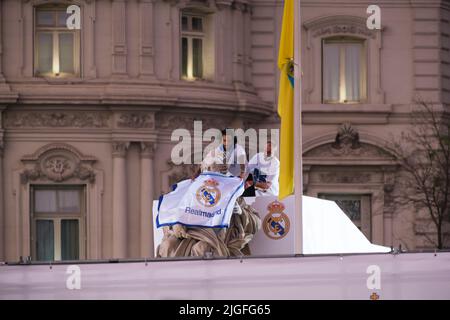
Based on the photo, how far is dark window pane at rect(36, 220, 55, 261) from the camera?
4597 centimetres

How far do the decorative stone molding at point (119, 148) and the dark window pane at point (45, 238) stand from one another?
2.52 m

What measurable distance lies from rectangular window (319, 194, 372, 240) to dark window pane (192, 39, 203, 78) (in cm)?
499

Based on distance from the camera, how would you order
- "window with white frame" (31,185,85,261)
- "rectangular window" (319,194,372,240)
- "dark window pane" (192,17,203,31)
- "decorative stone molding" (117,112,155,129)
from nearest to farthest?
"decorative stone molding" (117,112,155,129) → "window with white frame" (31,185,85,261) → "dark window pane" (192,17,203,31) → "rectangular window" (319,194,372,240)

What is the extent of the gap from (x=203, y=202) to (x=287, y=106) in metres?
2.08

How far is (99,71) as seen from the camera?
45.8 meters

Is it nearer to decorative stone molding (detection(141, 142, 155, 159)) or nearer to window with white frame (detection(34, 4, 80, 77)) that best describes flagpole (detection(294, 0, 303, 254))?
decorative stone molding (detection(141, 142, 155, 159))

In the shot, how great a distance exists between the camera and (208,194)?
23.9 metres

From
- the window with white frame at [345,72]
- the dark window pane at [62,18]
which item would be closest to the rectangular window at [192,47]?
the dark window pane at [62,18]

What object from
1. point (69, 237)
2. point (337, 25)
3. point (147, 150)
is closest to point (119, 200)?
point (147, 150)

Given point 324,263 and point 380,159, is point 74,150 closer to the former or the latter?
point 380,159

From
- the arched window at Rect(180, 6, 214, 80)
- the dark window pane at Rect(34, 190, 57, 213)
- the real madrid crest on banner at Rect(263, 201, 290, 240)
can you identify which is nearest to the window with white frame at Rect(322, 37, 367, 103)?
the arched window at Rect(180, 6, 214, 80)

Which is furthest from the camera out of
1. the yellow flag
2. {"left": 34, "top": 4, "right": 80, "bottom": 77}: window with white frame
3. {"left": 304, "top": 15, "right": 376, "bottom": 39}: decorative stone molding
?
{"left": 304, "top": 15, "right": 376, "bottom": 39}: decorative stone molding

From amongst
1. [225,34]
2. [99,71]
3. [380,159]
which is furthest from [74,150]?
[380,159]

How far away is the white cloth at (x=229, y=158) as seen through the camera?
81.6ft
